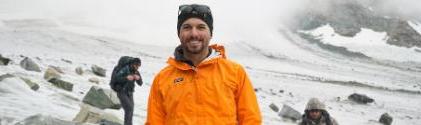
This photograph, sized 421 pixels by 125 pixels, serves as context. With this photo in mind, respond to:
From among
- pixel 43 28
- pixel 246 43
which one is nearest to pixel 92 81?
pixel 43 28

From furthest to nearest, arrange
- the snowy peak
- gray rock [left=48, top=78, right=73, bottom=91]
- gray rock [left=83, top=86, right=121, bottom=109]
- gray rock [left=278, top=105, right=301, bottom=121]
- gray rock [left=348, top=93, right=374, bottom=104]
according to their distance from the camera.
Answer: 1. the snowy peak
2. gray rock [left=348, top=93, right=374, bottom=104]
3. gray rock [left=278, top=105, right=301, bottom=121]
4. gray rock [left=48, top=78, right=73, bottom=91]
5. gray rock [left=83, top=86, right=121, bottom=109]

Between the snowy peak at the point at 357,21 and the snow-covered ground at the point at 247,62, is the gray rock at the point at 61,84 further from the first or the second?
the snowy peak at the point at 357,21

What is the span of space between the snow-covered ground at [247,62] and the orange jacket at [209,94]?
583cm

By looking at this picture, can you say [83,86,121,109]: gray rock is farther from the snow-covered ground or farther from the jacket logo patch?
the jacket logo patch

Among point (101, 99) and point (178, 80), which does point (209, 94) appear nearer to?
point (178, 80)

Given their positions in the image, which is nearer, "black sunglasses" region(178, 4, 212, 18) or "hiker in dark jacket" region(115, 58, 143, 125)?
"black sunglasses" region(178, 4, 212, 18)

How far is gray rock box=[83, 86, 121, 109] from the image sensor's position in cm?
1267

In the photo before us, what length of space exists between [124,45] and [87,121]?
3352cm

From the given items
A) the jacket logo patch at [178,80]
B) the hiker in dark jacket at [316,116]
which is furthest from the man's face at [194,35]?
the hiker in dark jacket at [316,116]

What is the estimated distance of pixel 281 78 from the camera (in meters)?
33.4

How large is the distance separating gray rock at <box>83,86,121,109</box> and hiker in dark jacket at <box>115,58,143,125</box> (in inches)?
119

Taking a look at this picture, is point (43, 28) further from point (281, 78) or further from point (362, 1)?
point (362, 1)

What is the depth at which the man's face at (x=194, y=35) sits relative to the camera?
329cm

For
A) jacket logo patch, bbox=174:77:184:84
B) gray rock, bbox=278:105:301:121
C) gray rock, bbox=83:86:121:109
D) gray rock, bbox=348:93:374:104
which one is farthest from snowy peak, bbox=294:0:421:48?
jacket logo patch, bbox=174:77:184:84
